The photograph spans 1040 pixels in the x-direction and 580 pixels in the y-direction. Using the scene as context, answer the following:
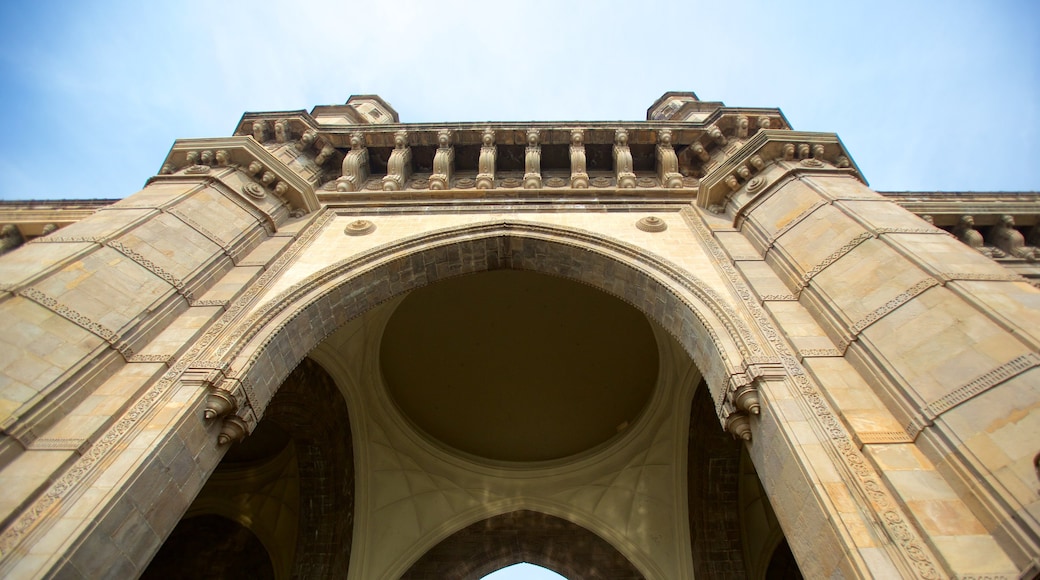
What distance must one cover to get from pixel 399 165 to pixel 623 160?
142 inches

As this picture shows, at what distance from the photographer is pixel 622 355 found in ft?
40.3

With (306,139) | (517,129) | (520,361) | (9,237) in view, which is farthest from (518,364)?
(9,237)

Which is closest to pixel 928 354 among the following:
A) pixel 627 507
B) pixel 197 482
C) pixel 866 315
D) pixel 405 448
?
pixel 866 315

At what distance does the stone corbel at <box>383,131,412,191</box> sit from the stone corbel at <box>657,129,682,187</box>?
416 cm

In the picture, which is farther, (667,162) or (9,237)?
(9,237)

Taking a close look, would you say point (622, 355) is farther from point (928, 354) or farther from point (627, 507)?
point (928, 354)

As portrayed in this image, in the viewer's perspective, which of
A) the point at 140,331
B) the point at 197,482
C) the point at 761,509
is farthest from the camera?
the point at 761,509

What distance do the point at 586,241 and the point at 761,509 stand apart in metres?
6.58

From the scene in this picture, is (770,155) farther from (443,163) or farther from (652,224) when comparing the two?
(443,163)

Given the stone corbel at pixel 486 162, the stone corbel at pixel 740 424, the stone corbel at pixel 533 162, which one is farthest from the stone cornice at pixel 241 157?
the stone corbel at pixel 740 424

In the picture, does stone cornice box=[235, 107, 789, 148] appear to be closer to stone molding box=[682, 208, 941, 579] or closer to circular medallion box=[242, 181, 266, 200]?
circular medallion box=[242, 181, 266, 200]

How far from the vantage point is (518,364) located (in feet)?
41.7

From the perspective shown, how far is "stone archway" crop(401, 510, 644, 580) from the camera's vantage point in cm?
1066

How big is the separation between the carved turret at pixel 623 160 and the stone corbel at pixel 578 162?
519mm
